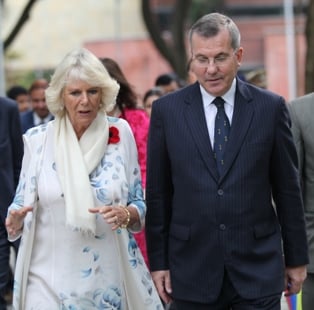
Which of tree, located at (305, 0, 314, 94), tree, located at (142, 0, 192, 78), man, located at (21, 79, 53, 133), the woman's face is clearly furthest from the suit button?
tree, located at (142, 0, 192, 78)

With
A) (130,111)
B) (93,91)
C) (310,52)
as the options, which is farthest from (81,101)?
(310,52)

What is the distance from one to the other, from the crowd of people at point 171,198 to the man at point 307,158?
679 millimetres

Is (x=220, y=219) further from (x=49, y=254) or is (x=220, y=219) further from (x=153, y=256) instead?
(x=49, y=254)

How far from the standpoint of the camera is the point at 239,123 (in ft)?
17.9

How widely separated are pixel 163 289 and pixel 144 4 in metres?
18.0

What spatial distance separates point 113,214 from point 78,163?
1.29 ft

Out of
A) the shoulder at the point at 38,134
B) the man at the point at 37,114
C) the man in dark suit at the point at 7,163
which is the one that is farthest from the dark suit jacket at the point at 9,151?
the man at the point at 37,114

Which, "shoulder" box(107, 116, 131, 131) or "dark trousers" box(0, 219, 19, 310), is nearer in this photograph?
"shoulder" box(107, 116, 131, 131)

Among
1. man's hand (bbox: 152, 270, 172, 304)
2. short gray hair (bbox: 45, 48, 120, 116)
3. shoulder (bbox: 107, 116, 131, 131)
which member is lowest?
man's hand (bbox: 152, 270, 172, 304)

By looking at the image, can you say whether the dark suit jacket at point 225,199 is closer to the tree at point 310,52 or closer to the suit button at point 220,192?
the suit button at point 220,192

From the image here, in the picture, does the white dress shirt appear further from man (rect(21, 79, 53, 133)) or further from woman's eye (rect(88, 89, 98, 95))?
man (rect(21, 79, 53, 133))

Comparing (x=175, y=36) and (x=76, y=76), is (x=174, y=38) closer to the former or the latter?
(x=175, y=36)

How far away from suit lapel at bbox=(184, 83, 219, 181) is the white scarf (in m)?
0.52

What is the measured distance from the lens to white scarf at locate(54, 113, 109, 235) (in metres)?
5.49
